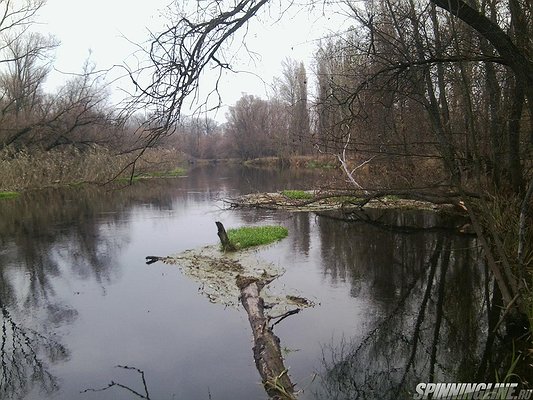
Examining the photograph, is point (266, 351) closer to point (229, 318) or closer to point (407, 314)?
point (229, 318)

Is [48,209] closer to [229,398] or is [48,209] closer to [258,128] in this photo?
[229,398]

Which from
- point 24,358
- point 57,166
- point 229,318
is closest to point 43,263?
point 24,358

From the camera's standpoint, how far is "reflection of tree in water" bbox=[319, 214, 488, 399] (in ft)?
20.0

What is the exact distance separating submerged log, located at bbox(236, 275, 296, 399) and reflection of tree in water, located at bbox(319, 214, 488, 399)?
1.74ft

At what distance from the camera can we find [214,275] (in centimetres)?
1090

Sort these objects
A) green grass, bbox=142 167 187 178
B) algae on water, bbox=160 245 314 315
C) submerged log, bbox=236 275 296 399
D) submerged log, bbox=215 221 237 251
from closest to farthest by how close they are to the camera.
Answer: submerged log, bbox=236 275 296 399, algae on water, bbox=160 245 314 315, submerged log, bbox=215 221 237 251, green grass, bbox=142 167 187 178

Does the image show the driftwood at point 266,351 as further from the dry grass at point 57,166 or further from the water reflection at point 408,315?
the dry grass at point 57,166

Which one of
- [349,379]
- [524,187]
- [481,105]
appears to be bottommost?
[349,379]

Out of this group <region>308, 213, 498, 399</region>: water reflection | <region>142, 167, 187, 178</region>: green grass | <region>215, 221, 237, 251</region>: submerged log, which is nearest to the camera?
<region>308, 213, 498, 399</region>: water reflection

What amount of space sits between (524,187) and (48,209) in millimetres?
20285

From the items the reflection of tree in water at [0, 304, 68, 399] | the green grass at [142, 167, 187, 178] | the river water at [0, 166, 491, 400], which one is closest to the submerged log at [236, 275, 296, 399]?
the river water at [0, 166, 491, 400]

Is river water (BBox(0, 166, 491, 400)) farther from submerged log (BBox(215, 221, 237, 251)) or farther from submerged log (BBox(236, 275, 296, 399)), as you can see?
submerged log (BBox(215, 221, 237, 251))

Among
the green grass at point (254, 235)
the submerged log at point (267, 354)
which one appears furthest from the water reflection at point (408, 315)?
the green grass at point (254, 235)

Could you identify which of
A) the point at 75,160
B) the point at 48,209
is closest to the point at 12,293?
the point at 48,209
